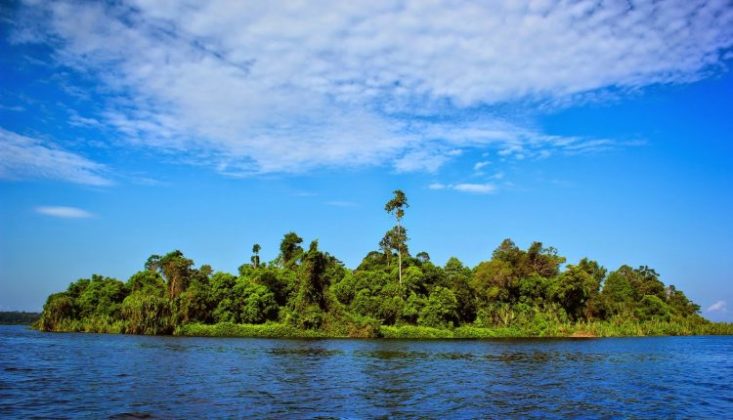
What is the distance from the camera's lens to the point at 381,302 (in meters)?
84.4

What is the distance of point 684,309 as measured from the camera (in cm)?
11062

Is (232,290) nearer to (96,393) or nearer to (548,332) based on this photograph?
(548,332)

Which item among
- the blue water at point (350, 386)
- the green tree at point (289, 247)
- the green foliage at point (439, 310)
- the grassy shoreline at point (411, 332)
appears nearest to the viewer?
the blue water at point (350, 386)

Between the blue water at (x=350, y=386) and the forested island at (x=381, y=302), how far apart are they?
39.7m

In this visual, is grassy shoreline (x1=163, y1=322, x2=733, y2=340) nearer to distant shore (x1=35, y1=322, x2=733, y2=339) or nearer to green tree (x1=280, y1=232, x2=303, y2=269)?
distant shore (x1=35, y1=322, x2=733, y2=339)

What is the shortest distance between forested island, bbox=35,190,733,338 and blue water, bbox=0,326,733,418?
3965cm

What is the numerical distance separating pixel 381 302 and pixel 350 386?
59.1 meters

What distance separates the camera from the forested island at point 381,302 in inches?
3206

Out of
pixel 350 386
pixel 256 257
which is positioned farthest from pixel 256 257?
pixel 350 386

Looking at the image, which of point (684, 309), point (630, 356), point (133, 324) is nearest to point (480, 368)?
point (630, 356)

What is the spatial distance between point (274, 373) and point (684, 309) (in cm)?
11182

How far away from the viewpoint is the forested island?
81.4 metres

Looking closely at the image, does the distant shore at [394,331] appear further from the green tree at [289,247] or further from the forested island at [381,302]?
the green tree at [289,247]

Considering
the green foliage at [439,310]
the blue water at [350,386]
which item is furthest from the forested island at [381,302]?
the blue water at [350,386]
